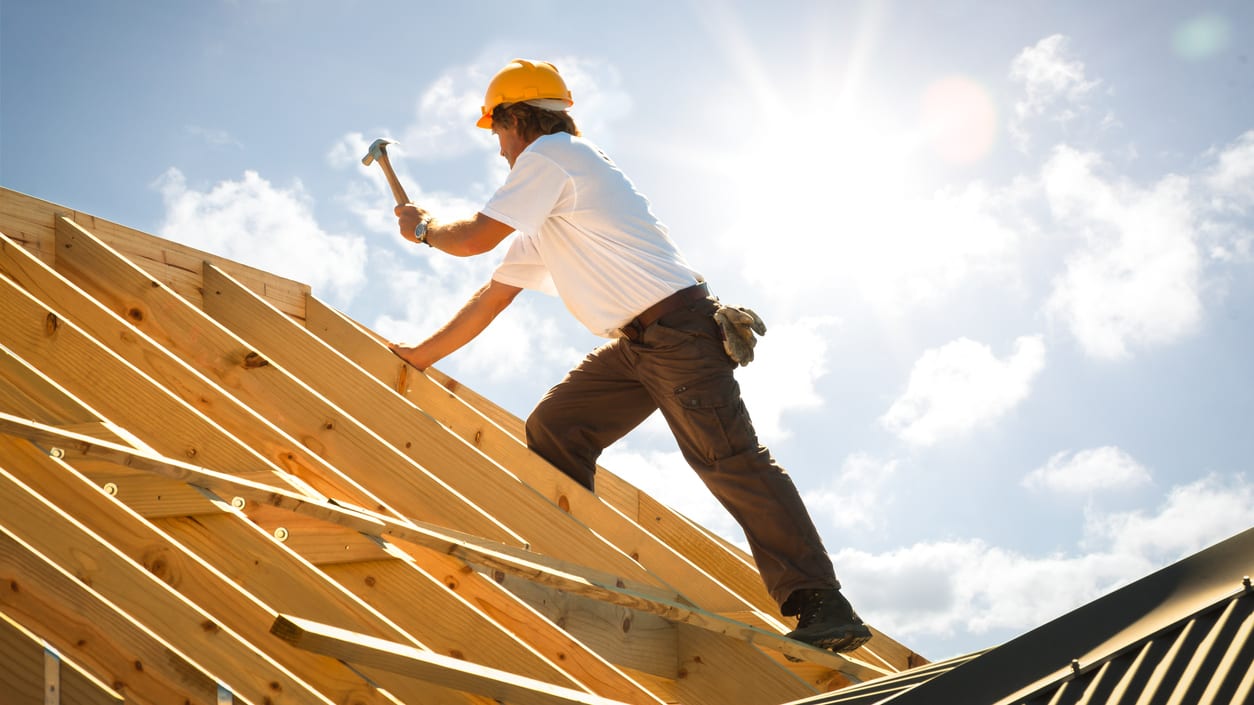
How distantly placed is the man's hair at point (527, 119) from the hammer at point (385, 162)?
0.59 metres

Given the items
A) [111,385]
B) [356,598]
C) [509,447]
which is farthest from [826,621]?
[111,385]

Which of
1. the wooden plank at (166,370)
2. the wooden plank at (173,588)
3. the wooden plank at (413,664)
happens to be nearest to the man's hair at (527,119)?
the wooden plank at (166,370)

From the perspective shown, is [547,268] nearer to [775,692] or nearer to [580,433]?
[580,433]

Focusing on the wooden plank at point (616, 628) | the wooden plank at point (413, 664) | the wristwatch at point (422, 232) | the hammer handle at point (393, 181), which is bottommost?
the wooden plank at point (413, 664)

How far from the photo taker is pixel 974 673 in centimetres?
196

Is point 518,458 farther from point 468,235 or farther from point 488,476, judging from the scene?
point 468,235

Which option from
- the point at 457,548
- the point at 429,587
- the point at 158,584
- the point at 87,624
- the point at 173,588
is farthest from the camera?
the point at 457,548

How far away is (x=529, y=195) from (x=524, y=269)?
556 mm

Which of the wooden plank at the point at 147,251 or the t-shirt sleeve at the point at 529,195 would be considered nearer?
the t-shirt sleeve at the point at 529,195

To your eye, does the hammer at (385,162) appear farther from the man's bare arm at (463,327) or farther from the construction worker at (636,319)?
the man's bare arm at (463,327)

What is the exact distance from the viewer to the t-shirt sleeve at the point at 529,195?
348 centimetres

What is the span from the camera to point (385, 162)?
4203mm

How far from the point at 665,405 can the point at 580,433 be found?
587mm

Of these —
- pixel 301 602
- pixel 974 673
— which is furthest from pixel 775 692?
pixel 301 602
